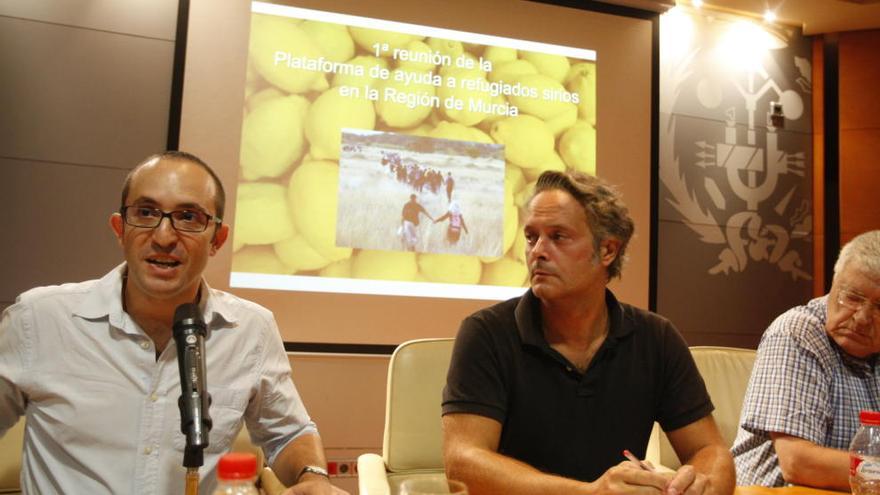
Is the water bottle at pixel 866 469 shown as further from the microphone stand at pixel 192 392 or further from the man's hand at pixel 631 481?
the microphone stand at pixel 192 392

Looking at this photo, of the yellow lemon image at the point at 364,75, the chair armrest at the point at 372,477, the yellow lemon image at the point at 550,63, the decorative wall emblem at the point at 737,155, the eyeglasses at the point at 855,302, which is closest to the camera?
the chair armrest at the point at 372,477

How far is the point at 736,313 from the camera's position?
4.33 metres

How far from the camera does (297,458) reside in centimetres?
156

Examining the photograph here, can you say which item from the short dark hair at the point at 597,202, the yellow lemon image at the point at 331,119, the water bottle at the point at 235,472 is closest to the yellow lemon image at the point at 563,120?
the yellow lemon image at the point at 331,119

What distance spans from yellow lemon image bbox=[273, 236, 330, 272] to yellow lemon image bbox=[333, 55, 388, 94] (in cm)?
88

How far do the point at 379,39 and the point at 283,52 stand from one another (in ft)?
1.74

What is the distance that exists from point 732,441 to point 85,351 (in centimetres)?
200

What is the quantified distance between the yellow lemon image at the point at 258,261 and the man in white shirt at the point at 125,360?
193 cm

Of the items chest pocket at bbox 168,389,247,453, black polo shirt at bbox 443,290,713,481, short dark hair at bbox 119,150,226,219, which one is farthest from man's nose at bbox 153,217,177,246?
black polo shirt at bbox 443,290,713,481

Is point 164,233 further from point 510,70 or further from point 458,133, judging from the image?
point 510,70

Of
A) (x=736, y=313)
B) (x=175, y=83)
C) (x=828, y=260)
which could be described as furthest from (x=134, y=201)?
(x=828, y=260)

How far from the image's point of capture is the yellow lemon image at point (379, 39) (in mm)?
3725

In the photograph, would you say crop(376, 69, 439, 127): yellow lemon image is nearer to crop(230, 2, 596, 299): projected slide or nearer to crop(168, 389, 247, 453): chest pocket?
crop(230, 2, 596, 299): projected slide

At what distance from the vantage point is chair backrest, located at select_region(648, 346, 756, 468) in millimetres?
2289
